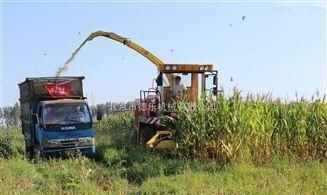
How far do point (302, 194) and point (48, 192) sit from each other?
436 centimetres

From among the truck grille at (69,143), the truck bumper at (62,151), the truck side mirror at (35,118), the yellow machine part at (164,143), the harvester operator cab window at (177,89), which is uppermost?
the harvester operator cab window at (177,89)

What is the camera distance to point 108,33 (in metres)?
19.9

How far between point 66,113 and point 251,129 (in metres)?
6.60

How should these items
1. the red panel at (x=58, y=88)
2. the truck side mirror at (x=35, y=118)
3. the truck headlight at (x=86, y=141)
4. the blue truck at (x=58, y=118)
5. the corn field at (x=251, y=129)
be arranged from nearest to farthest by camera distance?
the corn field at (x=251, y=129) < the blue truck at (x=58, y=118) < the truck headlight at (x=86, y=141) < the truck side mirror at (x=35, y=118) < the red panel at (x=58, y=88)

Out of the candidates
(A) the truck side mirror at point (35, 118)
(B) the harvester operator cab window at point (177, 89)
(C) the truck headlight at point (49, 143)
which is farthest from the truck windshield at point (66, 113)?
(B) the harvester operator cab window at point (177, 89)

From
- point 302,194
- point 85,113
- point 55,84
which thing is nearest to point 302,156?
point 302,194

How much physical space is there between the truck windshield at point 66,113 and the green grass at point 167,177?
1833mm

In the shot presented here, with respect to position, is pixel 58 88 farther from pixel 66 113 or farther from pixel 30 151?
pixel 30 151

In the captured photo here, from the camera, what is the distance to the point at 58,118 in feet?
52.4

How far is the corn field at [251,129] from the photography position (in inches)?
484

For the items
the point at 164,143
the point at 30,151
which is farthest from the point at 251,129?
the point at 30,151

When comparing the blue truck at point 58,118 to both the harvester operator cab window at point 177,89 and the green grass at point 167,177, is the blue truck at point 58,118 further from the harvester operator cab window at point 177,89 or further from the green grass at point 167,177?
the harvester operator cab window at point 177,89

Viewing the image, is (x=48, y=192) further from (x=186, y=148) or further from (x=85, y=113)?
(x=85, y=113)

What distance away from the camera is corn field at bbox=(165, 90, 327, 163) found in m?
12.3
